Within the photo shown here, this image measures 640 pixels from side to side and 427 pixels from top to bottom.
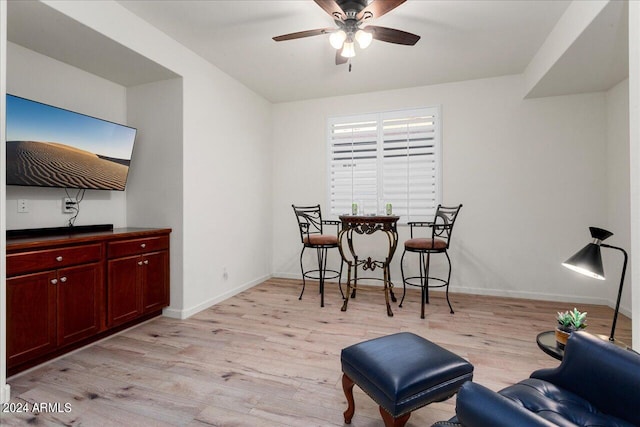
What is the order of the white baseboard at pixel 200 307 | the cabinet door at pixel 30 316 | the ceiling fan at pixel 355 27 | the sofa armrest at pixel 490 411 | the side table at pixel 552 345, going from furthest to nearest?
the white baseboard at pixel 200 307
the ceiling fan at pixel 355 27
the cabinet door at pixel 30 316
the side table at pixel 552 345
the sofa armrest at pixel 490 411

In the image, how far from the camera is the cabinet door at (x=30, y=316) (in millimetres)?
1986

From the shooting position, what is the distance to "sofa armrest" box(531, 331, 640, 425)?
1.12m

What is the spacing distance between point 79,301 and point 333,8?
2.89 meters

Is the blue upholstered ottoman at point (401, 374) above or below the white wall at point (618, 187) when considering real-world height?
below

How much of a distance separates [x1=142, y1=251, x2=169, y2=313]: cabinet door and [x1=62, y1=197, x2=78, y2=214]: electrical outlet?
31.0 inches

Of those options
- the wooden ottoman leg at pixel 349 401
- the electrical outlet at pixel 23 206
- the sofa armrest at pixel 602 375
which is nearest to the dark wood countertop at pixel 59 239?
the electrical outlet at pixel 23 206

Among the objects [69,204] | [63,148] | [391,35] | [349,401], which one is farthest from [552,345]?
[69,204]

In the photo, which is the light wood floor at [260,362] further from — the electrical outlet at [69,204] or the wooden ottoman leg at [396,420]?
the electrical outlet at [69,204]

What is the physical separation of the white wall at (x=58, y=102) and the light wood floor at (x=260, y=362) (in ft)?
3.96

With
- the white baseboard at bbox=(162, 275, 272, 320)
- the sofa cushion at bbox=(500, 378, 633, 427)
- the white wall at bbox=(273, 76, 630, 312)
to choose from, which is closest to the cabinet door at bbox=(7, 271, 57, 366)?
the white baseboard at bbox=(162, 275, 272, 320)

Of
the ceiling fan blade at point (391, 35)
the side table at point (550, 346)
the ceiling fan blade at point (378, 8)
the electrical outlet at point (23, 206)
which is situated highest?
the ceiling fan blade at point (378, 8)

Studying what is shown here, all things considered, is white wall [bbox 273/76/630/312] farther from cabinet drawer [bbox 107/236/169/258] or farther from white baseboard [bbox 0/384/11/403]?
white baseboard [bbox 0/384/11/403]

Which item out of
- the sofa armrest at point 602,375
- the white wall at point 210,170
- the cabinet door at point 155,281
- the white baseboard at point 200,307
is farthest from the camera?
the white baseboard at point 200,307

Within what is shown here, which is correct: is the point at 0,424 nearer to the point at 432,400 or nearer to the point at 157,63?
the point at 432,400
